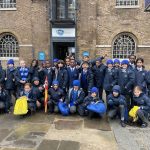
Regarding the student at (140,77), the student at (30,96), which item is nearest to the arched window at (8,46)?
the student at (30,96)

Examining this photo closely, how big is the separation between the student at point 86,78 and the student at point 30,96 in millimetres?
1648

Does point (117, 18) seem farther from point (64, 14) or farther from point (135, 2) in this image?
point (64, 14)

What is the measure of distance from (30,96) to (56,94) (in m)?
0.82

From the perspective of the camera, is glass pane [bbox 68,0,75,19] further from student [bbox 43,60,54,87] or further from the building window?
student [bbox 43,60,54,87]

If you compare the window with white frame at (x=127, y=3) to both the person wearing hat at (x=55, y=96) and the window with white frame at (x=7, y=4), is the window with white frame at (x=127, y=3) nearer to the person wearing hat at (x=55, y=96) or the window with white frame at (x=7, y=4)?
the window with white frame at (x=7, y=4)

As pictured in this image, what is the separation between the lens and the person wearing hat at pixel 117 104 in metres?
8.02

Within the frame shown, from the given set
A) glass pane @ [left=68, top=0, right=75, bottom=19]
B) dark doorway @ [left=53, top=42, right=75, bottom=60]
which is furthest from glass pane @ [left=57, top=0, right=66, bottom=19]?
dark doorway @ [left=53, top=42, right=75, bottom=60]

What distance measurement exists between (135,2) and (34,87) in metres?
10.8

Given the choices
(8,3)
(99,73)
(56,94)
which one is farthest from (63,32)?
(56,94)

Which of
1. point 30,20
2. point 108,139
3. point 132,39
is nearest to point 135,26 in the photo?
point 132,39

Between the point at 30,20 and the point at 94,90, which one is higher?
the point at 30,20

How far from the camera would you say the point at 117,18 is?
17297 millimetres

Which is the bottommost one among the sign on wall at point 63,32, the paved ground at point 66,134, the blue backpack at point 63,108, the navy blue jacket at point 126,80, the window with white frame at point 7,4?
the paved ground at point 66,134

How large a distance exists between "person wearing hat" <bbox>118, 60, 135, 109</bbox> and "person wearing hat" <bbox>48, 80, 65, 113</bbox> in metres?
1.90
